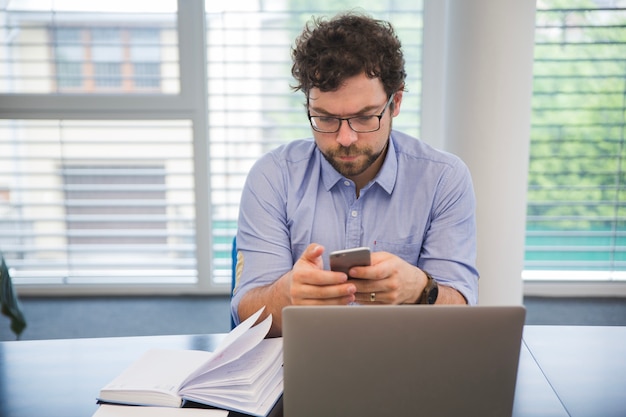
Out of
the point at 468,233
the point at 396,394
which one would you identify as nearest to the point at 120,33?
the point at 468,233

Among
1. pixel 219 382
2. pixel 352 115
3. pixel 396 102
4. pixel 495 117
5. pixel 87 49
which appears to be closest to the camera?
pixel 219 382

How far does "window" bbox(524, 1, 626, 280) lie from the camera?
3232mm

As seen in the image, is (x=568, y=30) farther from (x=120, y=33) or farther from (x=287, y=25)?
(x=120, y=33)

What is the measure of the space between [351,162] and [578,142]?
92.8 inches

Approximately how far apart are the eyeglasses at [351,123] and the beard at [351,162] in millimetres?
47

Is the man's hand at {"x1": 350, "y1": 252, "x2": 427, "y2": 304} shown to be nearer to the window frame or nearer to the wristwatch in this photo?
the wristwatch

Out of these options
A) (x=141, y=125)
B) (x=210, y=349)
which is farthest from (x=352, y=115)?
(x=141, y=125)

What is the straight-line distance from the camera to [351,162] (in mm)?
1475

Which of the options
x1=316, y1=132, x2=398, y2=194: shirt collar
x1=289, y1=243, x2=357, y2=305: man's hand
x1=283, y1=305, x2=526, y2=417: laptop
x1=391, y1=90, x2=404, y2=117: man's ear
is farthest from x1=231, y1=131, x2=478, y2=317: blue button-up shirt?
x1=283, y1=305, x2=526, y2=417: laptop

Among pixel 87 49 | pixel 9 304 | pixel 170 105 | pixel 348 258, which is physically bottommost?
pixel 9 304

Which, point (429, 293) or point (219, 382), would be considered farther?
point (429, 293)

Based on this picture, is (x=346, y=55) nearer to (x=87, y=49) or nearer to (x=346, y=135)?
(x=346, y=135)

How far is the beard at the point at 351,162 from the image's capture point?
146 cm

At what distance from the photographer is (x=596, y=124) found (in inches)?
130
